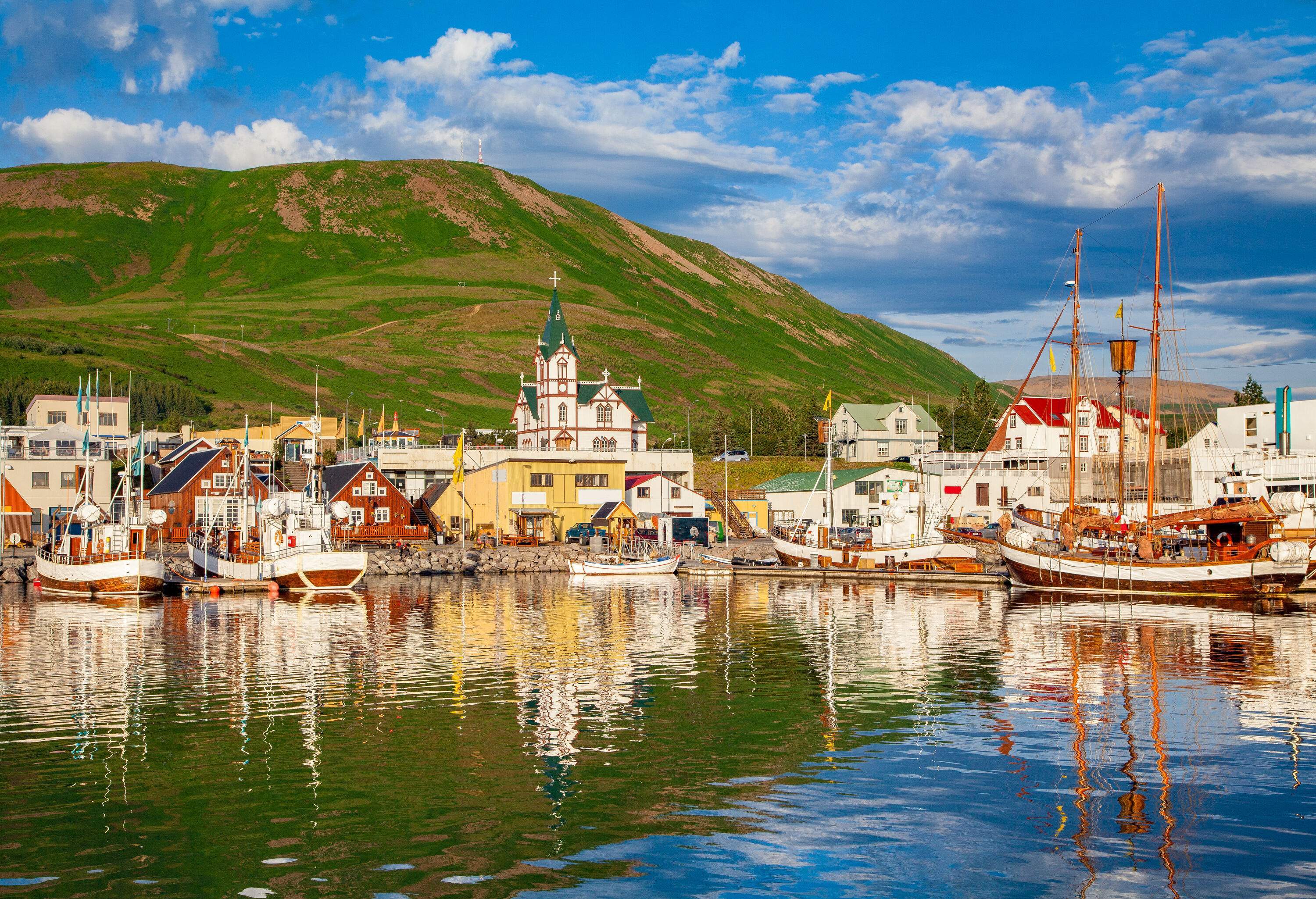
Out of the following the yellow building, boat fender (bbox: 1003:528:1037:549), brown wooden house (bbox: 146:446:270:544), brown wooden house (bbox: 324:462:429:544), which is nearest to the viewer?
boat fender (bbox: 1003:528:1037:549)

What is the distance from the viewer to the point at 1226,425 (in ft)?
345

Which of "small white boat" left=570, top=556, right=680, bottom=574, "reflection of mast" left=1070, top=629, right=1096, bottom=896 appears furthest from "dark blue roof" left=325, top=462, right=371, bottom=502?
"reflection of mast" left=1070, top=629, right=1096, bottom=896

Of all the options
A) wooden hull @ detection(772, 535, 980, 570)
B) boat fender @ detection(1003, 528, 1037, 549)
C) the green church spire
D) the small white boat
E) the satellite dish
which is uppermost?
the green church spire

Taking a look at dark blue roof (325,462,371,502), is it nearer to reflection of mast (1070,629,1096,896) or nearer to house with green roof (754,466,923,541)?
house with green roof (754,466,923,541)

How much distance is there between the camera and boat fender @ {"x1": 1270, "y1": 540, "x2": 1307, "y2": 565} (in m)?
67.8

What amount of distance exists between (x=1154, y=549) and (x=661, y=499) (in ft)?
179

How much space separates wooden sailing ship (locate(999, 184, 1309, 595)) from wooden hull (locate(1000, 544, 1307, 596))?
0.05 metres

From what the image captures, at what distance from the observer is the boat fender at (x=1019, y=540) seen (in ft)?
241

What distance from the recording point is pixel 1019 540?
74000 millimetres

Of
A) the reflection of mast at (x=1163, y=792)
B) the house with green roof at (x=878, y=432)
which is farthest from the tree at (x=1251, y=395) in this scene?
the reflection of mast at (x=1163, y=792)

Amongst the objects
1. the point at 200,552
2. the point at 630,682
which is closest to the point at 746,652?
the point at 630,682

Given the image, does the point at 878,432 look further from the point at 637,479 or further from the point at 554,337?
the point at 637,479

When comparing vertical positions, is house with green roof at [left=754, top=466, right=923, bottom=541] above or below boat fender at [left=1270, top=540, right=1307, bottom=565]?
above

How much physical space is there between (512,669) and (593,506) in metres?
72.4
